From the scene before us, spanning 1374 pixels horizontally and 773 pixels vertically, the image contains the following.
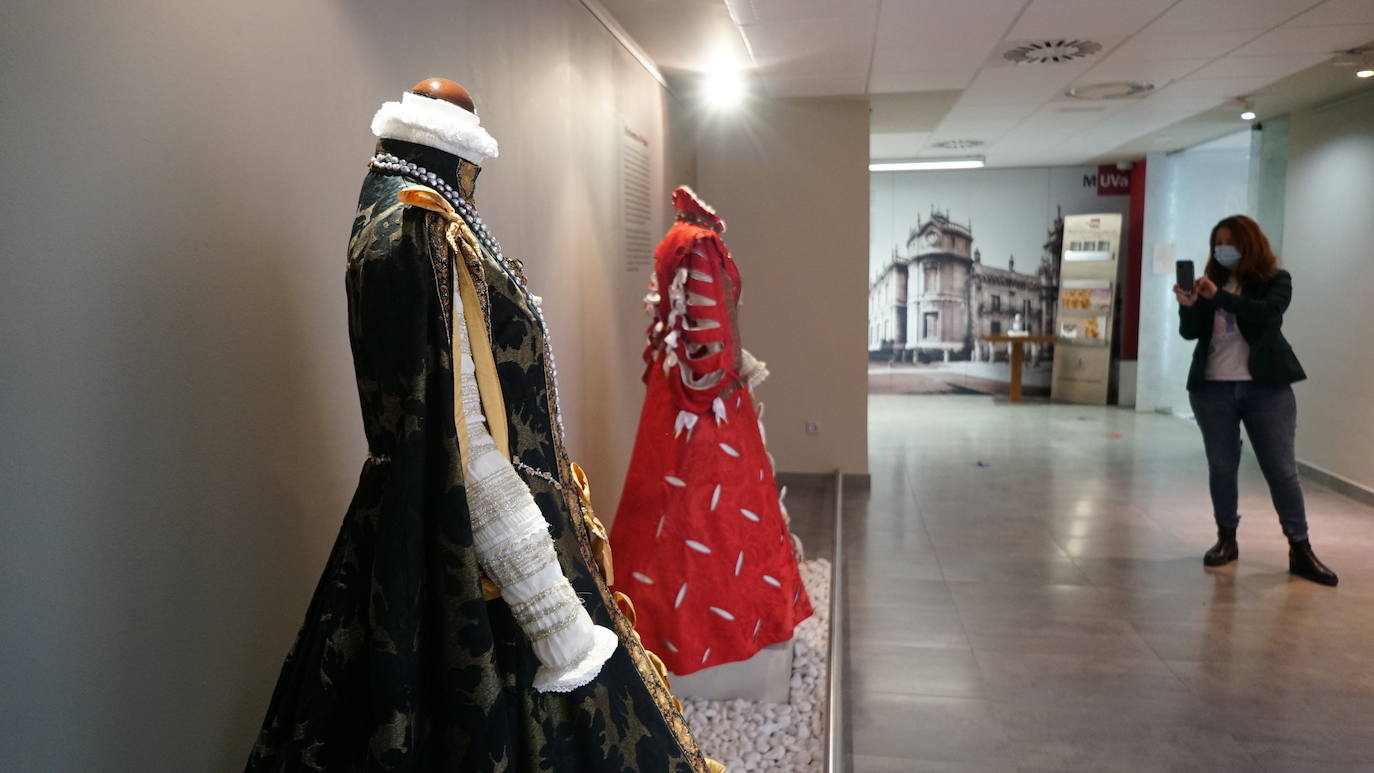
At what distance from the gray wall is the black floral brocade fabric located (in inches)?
9.0

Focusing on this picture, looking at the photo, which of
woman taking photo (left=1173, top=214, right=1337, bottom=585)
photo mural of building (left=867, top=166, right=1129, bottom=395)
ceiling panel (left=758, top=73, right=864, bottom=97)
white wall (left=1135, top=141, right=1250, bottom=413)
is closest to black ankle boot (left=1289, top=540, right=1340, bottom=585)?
woman taking photo (left=1173, top=214, right=1337, bottom=585)

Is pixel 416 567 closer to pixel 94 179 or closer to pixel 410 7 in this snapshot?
pixel 94 179

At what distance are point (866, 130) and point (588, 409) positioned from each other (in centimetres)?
307

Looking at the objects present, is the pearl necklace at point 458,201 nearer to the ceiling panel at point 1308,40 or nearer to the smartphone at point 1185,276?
the smartphone at point 1185,276

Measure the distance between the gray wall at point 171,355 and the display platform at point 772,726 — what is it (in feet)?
4.79

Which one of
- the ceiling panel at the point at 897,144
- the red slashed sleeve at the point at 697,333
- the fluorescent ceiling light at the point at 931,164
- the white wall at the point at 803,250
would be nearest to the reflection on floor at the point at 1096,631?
the white wall at the point at 803,250

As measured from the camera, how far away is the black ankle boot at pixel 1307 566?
409cm

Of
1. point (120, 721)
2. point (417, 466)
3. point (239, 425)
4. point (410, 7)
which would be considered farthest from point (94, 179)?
point (410, 7)

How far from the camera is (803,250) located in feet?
19.4

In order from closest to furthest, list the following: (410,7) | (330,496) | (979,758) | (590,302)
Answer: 1. (330,496)
2. (410,7)
3. (979,758)
4. (590,302)

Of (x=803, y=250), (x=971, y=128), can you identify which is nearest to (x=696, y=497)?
(x=803, y=250)

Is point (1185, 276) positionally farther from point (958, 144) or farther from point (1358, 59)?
point (958, 144)

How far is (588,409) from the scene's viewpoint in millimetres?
3654

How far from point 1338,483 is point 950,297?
5552 mm
